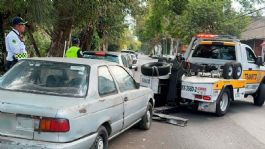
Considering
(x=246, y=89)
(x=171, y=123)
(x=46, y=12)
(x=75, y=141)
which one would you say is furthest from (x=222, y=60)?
(x=75, y=141)

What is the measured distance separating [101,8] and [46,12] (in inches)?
129

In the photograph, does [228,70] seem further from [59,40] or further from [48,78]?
[59,40]

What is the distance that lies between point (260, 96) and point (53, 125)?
10.2m

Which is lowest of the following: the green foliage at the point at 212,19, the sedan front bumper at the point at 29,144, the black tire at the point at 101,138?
the black tire at the point at 101,138

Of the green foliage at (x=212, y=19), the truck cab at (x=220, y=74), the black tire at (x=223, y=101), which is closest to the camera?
the truck cab at (x=220, y=74)

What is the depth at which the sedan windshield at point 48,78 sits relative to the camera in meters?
5.60

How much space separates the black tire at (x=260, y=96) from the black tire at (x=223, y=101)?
9.05ft

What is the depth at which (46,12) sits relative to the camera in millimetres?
10453

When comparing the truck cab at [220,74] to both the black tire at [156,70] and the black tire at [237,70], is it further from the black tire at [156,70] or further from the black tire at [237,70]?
the black tire at [156,70]

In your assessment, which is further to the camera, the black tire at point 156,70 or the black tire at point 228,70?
the black tire at point 228,70

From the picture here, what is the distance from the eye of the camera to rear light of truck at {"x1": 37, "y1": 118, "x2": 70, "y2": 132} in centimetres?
480

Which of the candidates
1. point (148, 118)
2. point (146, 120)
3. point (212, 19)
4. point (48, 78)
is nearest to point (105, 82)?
point (48, 78)

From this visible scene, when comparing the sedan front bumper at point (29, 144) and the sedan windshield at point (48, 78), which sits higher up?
the sedan windshield at point (48, 78)

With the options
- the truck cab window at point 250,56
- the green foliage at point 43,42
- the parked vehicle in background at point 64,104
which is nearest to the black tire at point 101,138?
the parked vehicle in background at point 64,104
